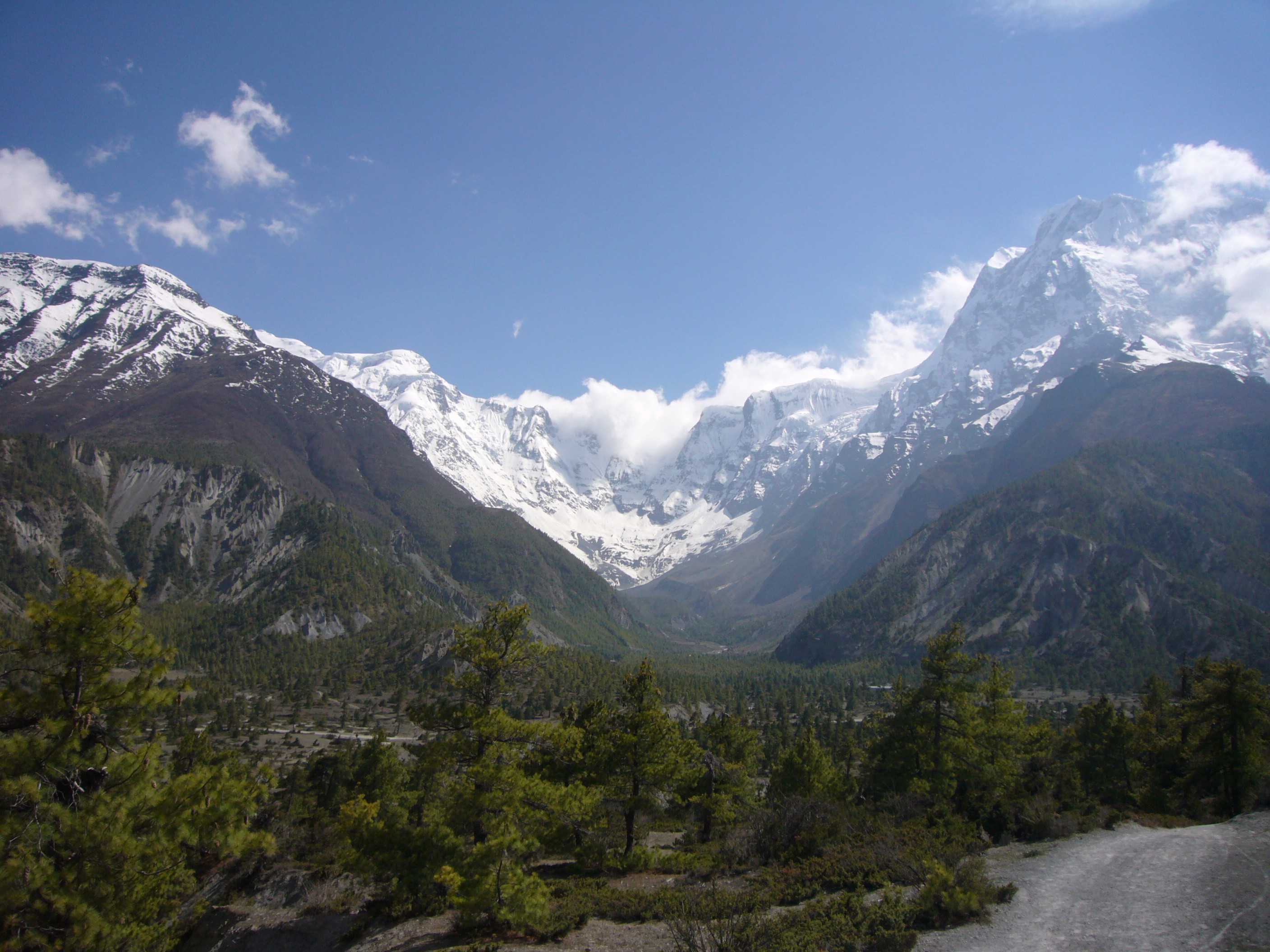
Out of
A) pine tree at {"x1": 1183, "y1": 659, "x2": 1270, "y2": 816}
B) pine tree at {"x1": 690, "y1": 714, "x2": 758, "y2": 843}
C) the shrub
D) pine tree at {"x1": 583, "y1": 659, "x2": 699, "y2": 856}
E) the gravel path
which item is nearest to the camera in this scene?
the gravel path

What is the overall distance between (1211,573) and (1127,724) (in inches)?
6494

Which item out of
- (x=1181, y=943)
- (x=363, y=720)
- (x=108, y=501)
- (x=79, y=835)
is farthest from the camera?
(x=108, y=501)

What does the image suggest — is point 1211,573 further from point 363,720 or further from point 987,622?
point 363,720

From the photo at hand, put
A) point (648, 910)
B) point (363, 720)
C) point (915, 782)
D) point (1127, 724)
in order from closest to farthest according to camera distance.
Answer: point (648, 910) < point (915, 782) < point (1127, 724) < point (363, 720)

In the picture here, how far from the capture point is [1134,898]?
18453mm

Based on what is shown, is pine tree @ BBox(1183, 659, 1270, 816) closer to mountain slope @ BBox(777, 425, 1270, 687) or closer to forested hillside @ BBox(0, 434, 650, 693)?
mountain slope @ BBox(777, 425, 1270, 687)

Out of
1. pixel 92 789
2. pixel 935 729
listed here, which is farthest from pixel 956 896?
pixel 92 789

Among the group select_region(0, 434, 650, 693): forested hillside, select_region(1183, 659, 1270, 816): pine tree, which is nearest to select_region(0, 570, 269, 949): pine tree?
select_region(1183, 659, 1270, 816): pine tree

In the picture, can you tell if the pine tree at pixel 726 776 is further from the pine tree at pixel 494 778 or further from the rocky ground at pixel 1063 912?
the pine tree at pixel 494 778

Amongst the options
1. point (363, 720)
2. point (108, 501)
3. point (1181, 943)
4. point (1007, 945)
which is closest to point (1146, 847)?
point (1181, 943)

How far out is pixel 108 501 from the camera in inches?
7254

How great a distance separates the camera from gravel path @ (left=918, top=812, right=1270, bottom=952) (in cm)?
1566

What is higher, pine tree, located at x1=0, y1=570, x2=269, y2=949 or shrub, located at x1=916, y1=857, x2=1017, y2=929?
pine tree, located at x1=0, y1=570, x2=269, y2=949

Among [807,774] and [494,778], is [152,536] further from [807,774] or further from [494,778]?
[494,778]
